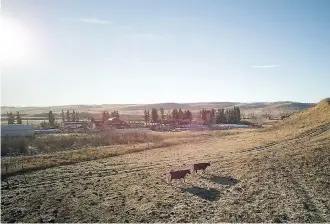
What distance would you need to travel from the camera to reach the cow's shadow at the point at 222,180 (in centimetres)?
2610

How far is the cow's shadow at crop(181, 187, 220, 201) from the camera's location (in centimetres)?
2243

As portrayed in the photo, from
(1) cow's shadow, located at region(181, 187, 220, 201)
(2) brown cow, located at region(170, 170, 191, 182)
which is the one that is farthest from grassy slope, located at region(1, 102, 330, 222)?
(2) brown cow, located at region(170, 170, 191, 182)

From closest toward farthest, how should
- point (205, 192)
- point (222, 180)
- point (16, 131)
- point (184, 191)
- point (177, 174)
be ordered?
1. point (205, 192)
2. point (184, 191)
3. point (177, 174)
4. point (222, 180)
5. point (16, 131)

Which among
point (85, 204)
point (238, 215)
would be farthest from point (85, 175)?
point (238, 215)

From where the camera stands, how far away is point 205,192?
78.3ft

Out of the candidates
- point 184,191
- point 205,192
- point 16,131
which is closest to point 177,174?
point 184,191

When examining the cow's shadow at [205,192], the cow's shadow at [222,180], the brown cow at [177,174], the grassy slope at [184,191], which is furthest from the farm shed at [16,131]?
the cow's shadow at [205,192]

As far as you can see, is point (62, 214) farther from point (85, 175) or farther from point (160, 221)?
point (85, 175)

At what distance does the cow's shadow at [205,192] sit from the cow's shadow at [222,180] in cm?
210

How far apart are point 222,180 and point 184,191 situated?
14.3 ft

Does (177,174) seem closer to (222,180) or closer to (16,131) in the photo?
(222,180)

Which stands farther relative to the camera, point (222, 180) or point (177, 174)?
point (222, 180)

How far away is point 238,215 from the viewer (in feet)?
61.2

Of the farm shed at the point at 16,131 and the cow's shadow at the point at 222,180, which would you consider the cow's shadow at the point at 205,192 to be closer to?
the cow's shadow at the point at 222,180
